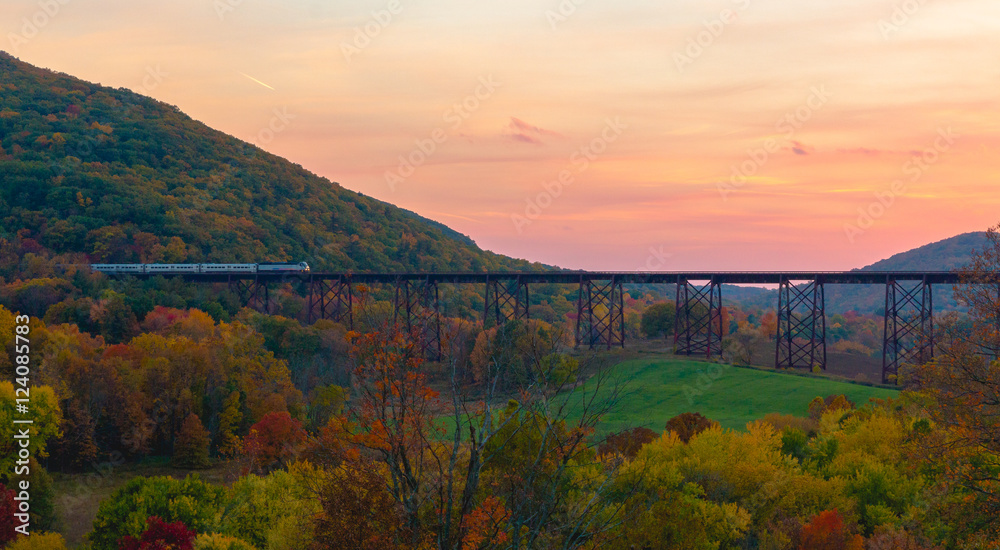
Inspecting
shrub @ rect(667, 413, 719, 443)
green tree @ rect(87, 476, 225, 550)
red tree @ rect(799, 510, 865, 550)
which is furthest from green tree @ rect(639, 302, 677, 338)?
green tree @ rect(87, 476, 225, 550)

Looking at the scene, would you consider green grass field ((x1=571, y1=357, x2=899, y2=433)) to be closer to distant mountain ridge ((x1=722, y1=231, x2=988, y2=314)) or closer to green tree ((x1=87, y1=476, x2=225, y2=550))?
green tree ((x1=87, y1=476, x2=225, y2=550))

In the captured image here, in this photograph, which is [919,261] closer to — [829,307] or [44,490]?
[829,307]

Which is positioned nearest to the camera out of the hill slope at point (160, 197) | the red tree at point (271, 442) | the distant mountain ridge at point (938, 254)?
the red tree at point (271, 442)

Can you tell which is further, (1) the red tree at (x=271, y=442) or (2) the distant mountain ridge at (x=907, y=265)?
(2) the distant mountain ridge at (x=907, y=265)

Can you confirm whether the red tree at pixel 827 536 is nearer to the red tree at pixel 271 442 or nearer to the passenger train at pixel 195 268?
the red tree at pixel 271 442

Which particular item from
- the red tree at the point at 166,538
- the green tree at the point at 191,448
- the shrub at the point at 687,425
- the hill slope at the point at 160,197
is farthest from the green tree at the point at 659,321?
the red tree at the point at 166,538

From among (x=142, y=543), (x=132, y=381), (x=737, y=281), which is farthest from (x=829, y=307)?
(x=142, y=543)
